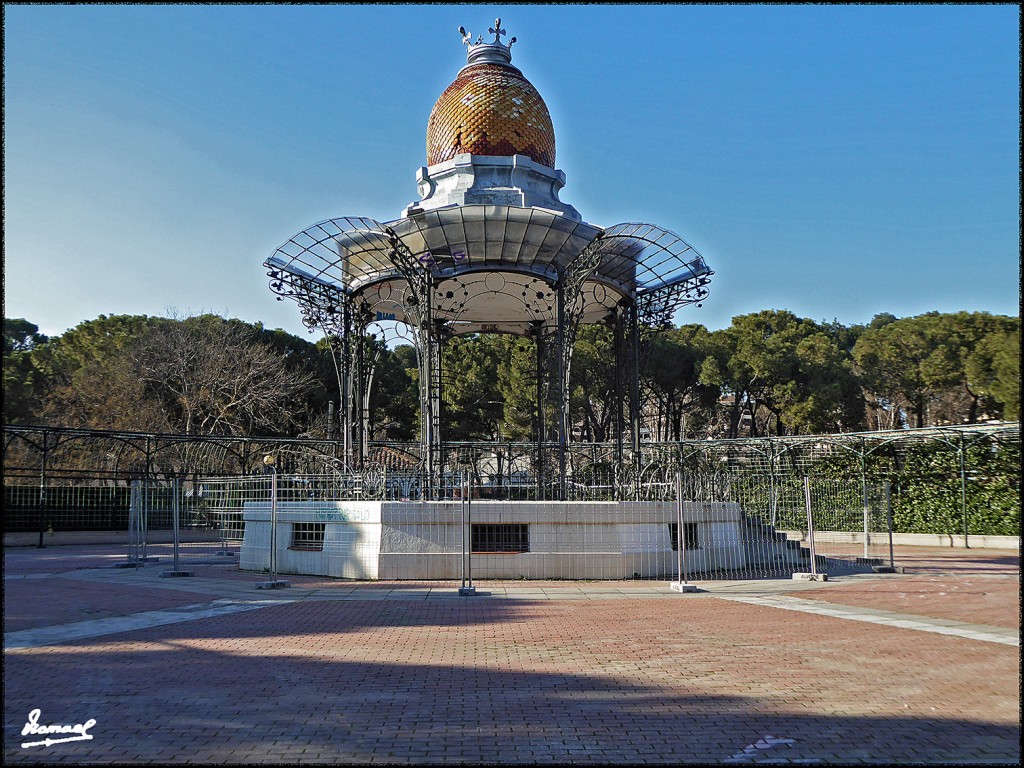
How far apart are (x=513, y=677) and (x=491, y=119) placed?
57.3 ft

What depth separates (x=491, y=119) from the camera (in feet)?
72.3

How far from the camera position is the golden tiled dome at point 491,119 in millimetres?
22033

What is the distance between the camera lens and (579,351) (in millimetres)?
43062

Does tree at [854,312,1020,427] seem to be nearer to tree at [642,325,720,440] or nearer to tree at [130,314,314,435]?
tree at [642,325,720,440]

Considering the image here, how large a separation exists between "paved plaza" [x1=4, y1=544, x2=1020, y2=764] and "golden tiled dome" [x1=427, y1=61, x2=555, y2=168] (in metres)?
13.0

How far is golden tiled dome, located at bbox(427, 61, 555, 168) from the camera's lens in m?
22.0

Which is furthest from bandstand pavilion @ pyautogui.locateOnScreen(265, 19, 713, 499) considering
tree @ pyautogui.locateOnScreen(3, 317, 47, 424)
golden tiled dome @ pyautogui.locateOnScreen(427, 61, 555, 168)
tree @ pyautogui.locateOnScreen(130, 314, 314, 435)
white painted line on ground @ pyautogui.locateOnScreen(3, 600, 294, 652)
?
tree @ pyautogui.locateOnScreen(3, 317, 47, 424)

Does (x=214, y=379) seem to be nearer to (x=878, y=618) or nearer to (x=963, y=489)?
(x=963, y=489)

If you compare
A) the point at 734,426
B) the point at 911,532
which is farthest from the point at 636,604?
the point at 734,426

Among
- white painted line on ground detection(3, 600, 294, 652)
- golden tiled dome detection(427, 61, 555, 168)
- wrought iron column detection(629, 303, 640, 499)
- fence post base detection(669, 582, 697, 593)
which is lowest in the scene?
fence post base detection(669, 582, 697, 593)

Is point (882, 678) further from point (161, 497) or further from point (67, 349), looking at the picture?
point (67, 349)

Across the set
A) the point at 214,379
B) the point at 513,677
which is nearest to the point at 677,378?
the point at 214,379

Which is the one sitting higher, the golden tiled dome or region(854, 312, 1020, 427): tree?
the golden tiled dome

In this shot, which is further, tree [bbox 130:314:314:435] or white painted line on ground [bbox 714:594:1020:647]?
tree [bbox 130:314:314:435]
